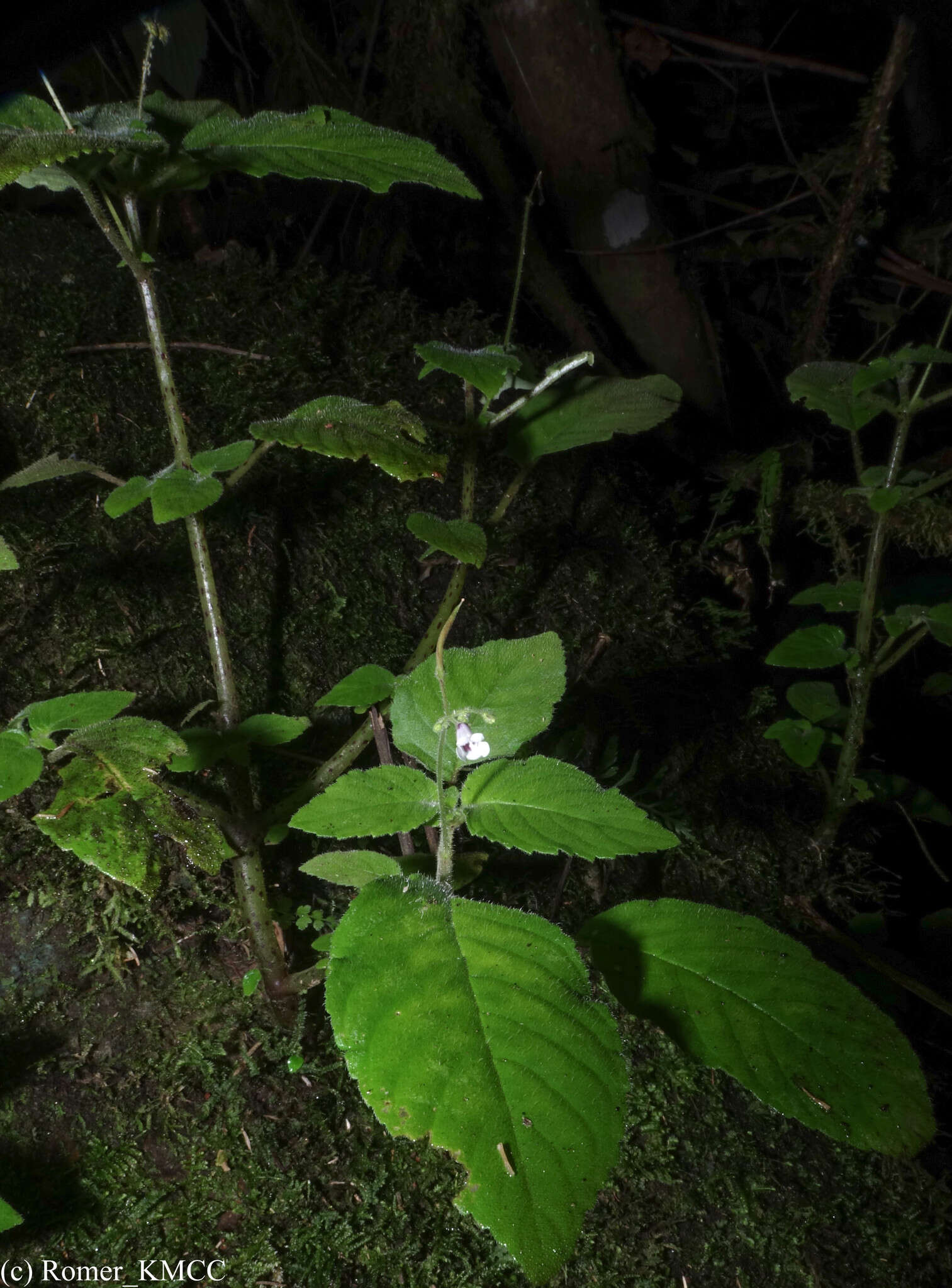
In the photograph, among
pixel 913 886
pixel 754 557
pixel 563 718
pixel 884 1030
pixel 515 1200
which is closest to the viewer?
pixel 515 1200

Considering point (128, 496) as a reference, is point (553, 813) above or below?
below

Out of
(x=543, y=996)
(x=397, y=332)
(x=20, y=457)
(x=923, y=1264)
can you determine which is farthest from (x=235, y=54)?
(x=923, y=1264)

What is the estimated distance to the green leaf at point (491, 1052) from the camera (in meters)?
0.73

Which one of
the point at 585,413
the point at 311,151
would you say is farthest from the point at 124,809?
the point at 585,413

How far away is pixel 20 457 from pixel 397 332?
3.77 ft

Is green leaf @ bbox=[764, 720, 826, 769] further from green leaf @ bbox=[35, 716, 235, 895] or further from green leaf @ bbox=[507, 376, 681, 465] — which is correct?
green leaf @ bbox=[35, 716, 235, 895]

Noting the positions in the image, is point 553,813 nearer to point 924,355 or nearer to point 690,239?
point 924,355

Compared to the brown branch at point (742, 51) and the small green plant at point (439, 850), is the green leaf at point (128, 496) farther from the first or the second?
the brown branch at point (742, 51)

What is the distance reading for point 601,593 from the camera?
2.39m

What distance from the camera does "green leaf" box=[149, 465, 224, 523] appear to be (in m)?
1.08

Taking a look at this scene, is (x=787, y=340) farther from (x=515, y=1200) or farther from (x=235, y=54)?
(x=515, y=1200)

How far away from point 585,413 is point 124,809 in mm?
1251

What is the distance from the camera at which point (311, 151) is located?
1.15 m

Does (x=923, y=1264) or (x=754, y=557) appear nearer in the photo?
(x=923, y=1264)
